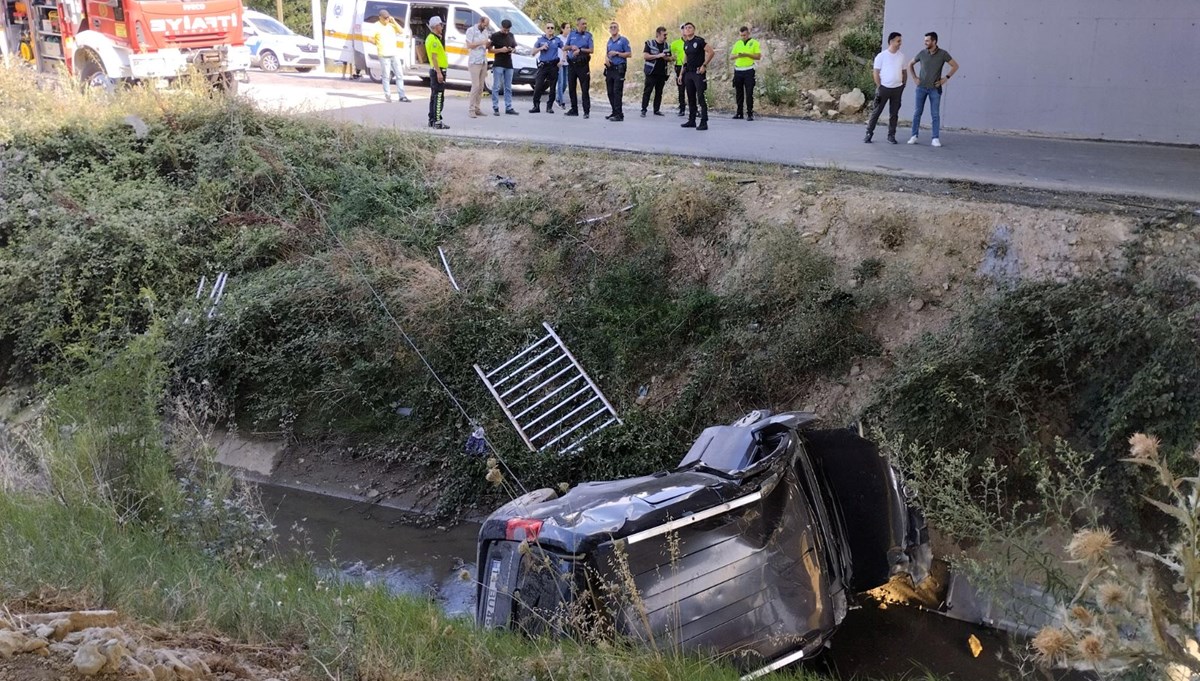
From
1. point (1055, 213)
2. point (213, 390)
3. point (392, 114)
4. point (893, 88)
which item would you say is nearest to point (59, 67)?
point (392, 114)

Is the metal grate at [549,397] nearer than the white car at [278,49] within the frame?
Yes

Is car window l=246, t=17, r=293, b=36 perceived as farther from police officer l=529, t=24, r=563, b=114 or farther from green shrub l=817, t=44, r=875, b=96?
green shrub l=817, t=44, r=875, b=96

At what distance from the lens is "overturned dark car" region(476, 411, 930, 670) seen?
453 centimetres

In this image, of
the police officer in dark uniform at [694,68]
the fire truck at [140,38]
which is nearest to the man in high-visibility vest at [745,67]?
the police officer in dark uniform at [694,68]

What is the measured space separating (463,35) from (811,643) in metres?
18.6

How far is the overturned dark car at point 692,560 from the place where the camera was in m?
4.53

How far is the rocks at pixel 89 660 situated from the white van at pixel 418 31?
17293 millimetres

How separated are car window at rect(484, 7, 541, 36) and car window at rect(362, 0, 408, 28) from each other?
2.25 metres

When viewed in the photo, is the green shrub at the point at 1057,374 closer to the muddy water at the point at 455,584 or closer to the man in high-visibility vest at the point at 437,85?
the muddy water at the point at 455,584

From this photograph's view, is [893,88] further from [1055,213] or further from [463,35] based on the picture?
[463,35]

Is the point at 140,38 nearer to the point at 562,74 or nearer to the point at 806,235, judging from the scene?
the point at 562,74

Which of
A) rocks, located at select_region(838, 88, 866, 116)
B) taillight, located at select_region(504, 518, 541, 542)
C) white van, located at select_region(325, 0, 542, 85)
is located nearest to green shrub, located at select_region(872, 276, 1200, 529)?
taillight, located at select_region(504, 518, 541, 542)

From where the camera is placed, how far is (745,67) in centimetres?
1495

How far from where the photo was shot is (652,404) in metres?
9.48
